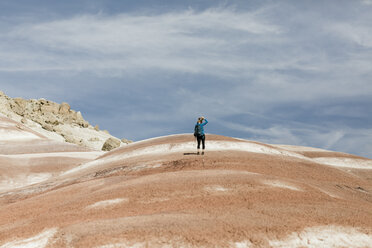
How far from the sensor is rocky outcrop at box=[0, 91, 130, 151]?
4299 inches

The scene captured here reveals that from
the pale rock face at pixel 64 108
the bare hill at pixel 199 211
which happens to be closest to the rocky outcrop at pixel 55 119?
the pale rock face at pixel 64 108

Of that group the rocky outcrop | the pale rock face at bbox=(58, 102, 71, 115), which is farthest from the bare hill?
the pale rock face at bbox=(58, 102, 71, 115)

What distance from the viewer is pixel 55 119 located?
393 ft

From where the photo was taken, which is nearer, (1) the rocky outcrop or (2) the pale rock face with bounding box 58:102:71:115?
(1) the rocky outcrop

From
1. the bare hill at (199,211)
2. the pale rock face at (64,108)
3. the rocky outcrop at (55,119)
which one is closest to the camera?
the bare hill at (199,211)

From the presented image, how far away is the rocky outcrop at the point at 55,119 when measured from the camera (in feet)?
358

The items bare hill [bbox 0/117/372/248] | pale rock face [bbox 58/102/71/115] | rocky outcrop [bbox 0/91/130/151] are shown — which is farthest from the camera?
pale rock face [bbox 58/102/71/115]

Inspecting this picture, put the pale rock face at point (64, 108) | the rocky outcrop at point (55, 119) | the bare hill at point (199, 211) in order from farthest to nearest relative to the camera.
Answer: the pale rock face at point (64, 108), the rocky outcrop at point (55, 119), the bare hill at point (199, 211)

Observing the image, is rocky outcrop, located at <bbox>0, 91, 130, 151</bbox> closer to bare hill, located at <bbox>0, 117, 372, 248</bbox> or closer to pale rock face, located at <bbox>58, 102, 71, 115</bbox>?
pale rock face, located at <bbox>58, 102, 71, 115</bbox>

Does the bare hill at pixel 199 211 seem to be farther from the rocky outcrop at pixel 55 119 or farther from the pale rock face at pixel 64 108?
the pale rock face at pixel 64 108

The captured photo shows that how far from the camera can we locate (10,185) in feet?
133

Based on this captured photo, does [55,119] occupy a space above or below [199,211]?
above

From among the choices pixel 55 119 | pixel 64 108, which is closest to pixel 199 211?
pixel 55 119

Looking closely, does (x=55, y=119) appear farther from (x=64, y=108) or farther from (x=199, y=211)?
(x=199, y=211)
